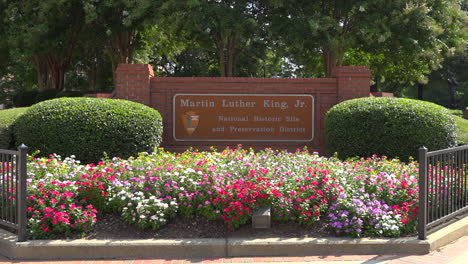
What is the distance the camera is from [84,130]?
24.4ft

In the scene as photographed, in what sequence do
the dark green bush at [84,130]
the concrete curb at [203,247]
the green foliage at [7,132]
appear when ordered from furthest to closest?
1. the green foliage at [7,132]
2. the dark green bush at [84,130]
3. the concrete curb at [203,247]

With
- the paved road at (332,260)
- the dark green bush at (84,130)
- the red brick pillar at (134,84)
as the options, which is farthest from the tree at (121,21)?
the paved road at (332,260)

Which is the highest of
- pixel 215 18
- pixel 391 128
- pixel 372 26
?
pixel 215 18

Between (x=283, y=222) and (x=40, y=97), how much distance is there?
15201 mm

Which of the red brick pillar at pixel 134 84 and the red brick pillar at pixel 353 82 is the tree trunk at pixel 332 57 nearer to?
the red brick pillar at pixel 353 82

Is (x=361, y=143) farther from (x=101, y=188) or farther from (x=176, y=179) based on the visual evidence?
(x=101, y=188)

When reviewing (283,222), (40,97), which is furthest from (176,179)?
(40,97)

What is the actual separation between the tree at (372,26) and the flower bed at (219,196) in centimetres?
990

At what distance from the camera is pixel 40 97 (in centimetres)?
1767

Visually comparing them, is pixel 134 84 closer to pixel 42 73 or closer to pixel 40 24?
pixel 40 24

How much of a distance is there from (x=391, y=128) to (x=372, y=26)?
8449 millimetres

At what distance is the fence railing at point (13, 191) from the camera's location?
4582 mm

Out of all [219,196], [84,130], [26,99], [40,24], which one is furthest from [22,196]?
[26,99]

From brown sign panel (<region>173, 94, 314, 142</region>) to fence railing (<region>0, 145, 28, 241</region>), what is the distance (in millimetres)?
4562
